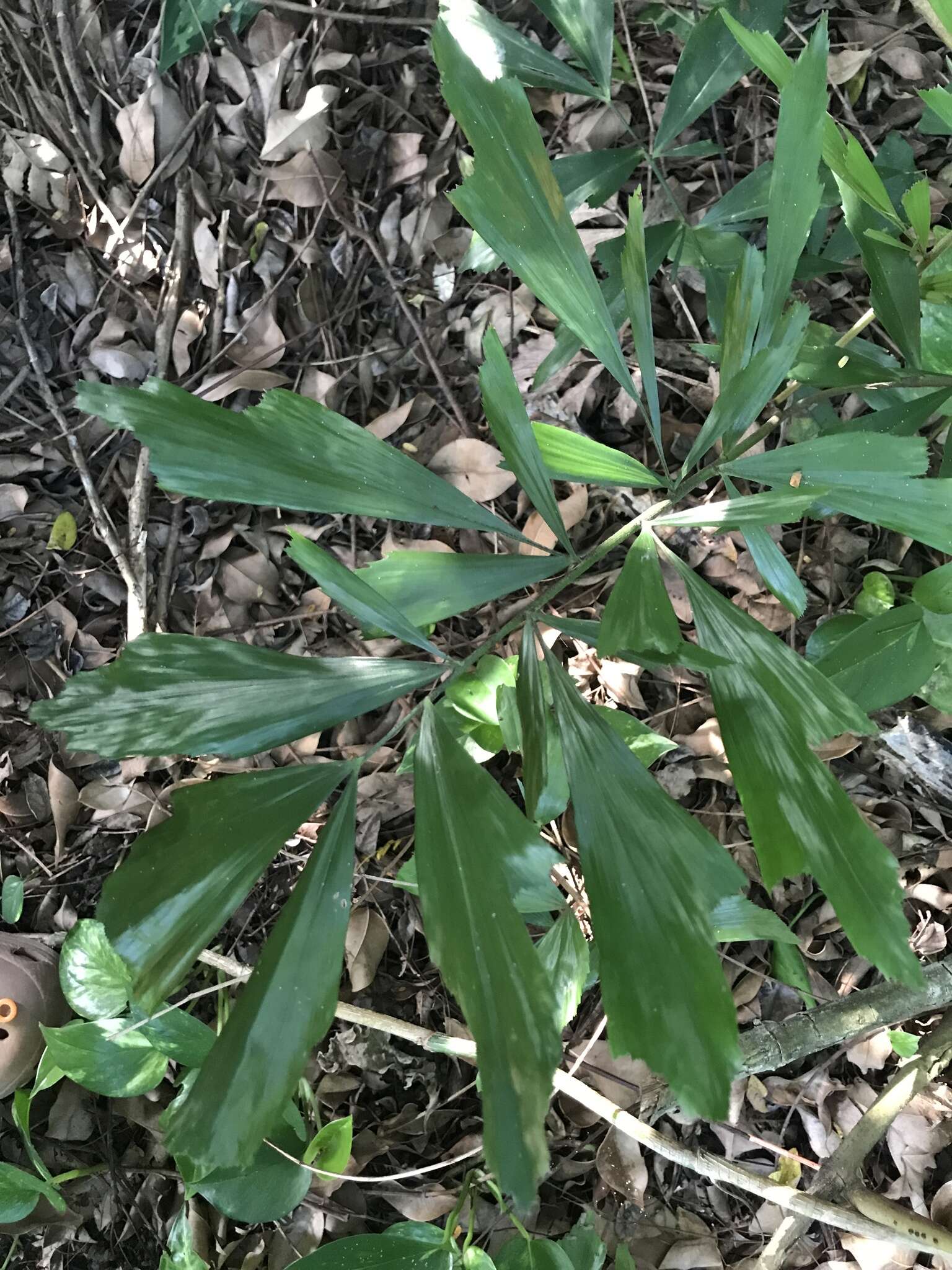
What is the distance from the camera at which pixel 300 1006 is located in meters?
0.47

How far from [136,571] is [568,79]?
925 millimetres

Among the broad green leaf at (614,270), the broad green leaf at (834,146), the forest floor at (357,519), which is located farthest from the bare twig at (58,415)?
the broad green leaf at (834,146)

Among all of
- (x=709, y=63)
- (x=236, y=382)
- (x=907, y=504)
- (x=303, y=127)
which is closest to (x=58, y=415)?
(x=236, y=382)

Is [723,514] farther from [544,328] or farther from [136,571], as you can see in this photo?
[136,571]

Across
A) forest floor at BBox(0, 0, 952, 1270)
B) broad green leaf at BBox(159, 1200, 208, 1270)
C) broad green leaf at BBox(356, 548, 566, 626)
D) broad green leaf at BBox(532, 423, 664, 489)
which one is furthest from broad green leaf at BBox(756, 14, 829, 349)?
broad green leaf at BBox(159, 1200, 208, 1270)

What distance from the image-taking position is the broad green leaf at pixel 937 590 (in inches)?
30.1

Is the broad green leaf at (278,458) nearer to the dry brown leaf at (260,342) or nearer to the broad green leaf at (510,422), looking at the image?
the broad green leaf at (510,422)

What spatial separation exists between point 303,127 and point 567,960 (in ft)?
4.29

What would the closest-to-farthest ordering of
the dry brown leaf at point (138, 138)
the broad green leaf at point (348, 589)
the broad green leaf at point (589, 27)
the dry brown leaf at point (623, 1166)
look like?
the broad green leaf at point (348, 589), the broad green leaf at point (589, 27), the dry brown leaf at point (623, 1166), the dry brown leaf at point (138, 138)

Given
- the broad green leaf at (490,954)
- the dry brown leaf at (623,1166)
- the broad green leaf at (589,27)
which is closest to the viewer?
the broad green leaf at (490,954)

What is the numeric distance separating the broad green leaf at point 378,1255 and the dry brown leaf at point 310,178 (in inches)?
56.5

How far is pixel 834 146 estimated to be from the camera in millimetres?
682

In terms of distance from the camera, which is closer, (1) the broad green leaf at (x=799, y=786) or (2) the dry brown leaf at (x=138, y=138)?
(1) the broad green leaf at (x=799, y=786)

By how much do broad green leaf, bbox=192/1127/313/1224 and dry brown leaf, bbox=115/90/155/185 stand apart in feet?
4.88
